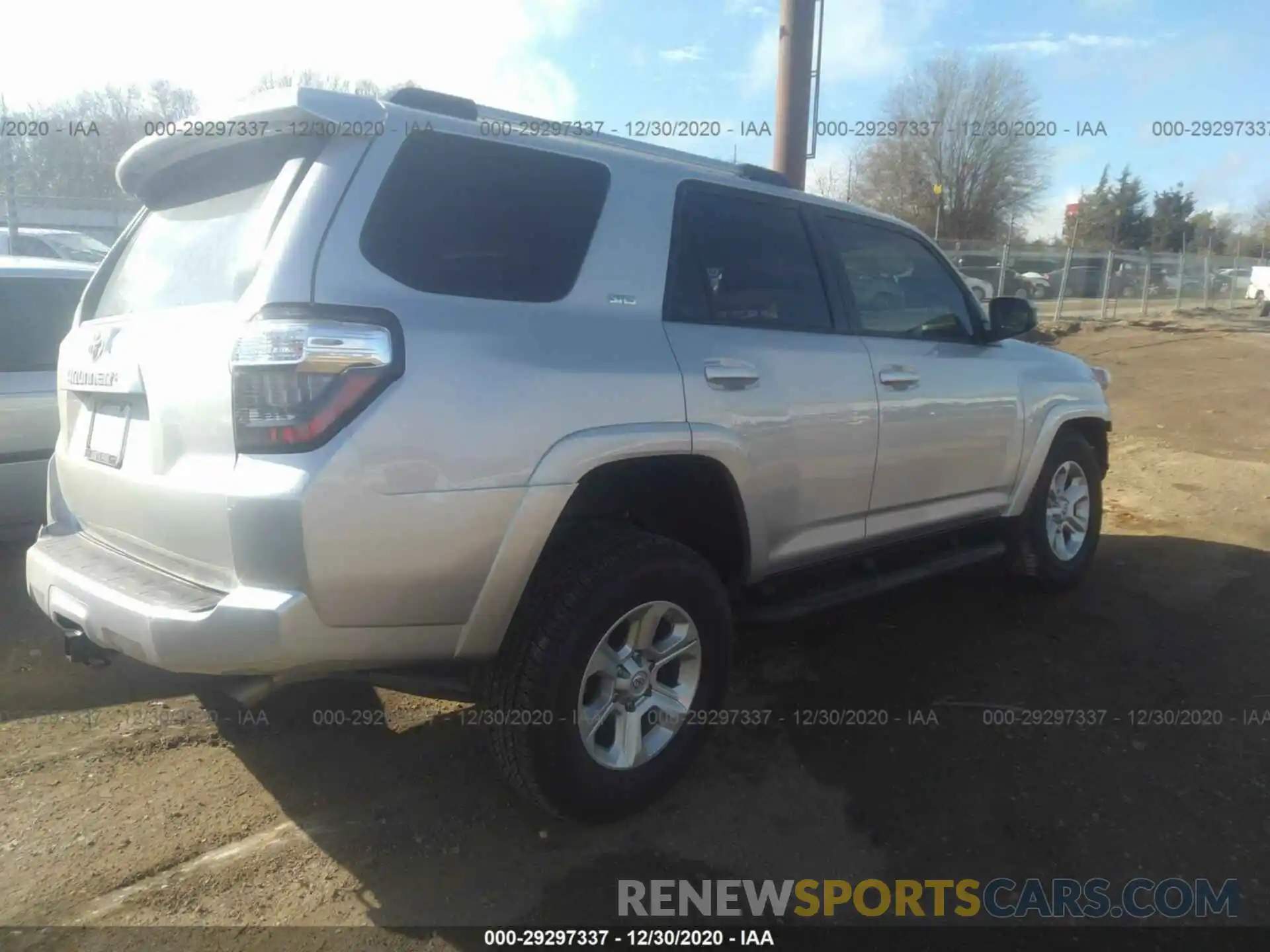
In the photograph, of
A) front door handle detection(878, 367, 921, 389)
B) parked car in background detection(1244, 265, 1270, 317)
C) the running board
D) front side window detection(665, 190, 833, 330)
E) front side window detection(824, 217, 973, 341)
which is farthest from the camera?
parked car in background detection(1244, 265, 1270, 317)

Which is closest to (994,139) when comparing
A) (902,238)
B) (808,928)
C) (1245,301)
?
(1245,301)

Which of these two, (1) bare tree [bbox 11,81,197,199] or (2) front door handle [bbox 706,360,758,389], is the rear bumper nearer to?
(2) front door handle [bbox 706,360,758,389]

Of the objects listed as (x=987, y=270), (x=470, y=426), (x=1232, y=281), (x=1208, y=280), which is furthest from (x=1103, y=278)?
(x=470, y=426)

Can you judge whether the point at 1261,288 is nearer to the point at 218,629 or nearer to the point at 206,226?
the point at 206,226

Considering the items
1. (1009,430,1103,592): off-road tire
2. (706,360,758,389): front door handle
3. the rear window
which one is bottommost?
(1009,430,1103,592): off-road tire

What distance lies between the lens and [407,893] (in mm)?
2465

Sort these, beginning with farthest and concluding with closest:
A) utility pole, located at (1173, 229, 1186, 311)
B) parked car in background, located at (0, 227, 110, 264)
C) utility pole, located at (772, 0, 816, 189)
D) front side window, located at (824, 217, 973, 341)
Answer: utility pole, located at (1173, 229, 1186, 311)
parked car in background, located at (0, 227, 110, 264)
utility pole, located at (772, 0, 816, 189)
front side window, located at (824, 217, 973, 341)

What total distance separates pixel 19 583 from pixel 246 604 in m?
3.46

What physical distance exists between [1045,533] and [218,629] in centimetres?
398

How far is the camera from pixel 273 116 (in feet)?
7.84

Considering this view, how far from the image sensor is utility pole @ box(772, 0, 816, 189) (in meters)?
7.93

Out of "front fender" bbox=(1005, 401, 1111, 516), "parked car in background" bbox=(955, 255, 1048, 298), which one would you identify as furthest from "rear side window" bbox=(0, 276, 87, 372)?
"parked car in background" bbox=(955, 255, 1048, 298)

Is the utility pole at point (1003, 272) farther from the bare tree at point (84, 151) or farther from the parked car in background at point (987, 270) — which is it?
the bare tree at point (84, 151)

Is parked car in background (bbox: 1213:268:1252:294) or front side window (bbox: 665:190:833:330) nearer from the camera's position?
front side window (bbox: 665:190:833:330)
